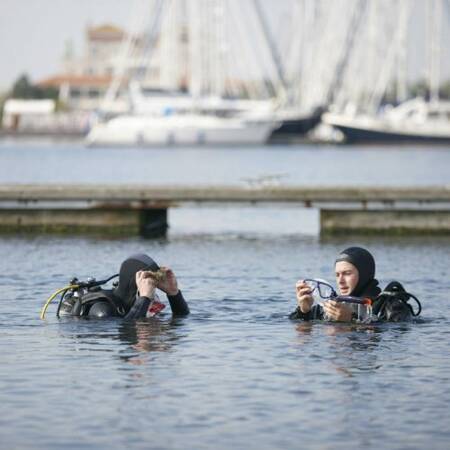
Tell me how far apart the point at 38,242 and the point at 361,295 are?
1465 centimetres

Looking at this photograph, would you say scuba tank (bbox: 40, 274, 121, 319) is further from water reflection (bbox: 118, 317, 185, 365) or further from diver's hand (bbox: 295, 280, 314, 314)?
diver's hand (bbox: 295, 280, 314, 314)

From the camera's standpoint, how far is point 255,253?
29.2m

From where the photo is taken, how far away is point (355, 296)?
16.4 meters

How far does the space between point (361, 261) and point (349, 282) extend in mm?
285

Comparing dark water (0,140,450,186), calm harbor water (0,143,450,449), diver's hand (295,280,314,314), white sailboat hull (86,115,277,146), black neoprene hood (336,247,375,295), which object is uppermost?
white sailboat hull (86,115,277,146)

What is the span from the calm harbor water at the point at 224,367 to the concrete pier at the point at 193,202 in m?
3.74

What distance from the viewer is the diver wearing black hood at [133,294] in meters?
16.2

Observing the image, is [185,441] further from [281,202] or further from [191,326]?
[281,202]

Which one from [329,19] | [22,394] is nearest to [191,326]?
[22,394]

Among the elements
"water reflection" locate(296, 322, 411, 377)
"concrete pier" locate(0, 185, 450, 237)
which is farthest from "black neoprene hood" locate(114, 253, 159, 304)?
"concrete pier" locate(0, 185, 450, 237)

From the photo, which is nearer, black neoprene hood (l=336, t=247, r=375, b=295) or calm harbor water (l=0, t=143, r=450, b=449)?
calm harbor water (l=0, t=143, r=450, b=449)

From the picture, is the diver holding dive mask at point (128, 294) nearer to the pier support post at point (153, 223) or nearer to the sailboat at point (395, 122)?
the pier support post at point (153, 223)

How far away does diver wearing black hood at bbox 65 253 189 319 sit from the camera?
640 inches

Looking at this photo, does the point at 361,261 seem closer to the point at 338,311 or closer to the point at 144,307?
the point at 338,311
